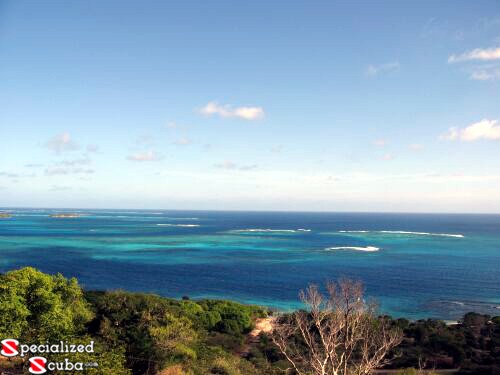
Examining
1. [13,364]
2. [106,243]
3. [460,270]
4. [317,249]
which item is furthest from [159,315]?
[106,243]

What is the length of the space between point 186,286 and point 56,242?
236 feet

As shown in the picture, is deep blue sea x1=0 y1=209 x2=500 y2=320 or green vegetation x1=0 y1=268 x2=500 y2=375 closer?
green vegetation x1=0 y1=268 x2=500 y2=375

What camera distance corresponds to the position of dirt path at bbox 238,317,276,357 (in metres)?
31.9

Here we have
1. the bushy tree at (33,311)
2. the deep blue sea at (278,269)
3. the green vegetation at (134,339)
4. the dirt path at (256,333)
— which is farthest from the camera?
the deep blue sea at (278,269)

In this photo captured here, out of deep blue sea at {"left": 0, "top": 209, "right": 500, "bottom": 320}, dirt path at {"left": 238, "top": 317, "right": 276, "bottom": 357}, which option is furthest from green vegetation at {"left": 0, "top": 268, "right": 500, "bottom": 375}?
deep blue sea at {"left": 0, "top": 209, "right": 500, "bottom": 320}

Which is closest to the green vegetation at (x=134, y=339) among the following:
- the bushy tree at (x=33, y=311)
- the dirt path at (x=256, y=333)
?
the bushy tree at (x=33, y=311)

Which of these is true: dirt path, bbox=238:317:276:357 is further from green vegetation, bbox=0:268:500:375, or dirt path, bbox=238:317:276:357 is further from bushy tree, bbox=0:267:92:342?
bushy tree, bbox=0:267:92:342

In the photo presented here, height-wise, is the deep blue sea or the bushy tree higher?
the bushy tree

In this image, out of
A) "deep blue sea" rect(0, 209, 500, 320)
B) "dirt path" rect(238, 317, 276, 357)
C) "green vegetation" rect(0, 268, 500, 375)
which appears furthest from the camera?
"deep blue sea" rect(0, 209, 500, 320)

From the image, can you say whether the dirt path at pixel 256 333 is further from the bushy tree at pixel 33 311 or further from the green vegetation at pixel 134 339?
the bushy tree at pixel 33 311

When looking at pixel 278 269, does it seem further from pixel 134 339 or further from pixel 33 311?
pixel 134 339

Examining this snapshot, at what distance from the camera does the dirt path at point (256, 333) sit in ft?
105

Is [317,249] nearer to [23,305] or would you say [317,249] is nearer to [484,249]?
[484,249]

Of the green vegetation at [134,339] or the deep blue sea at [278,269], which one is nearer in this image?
→ the green vegetation at [134,339]
